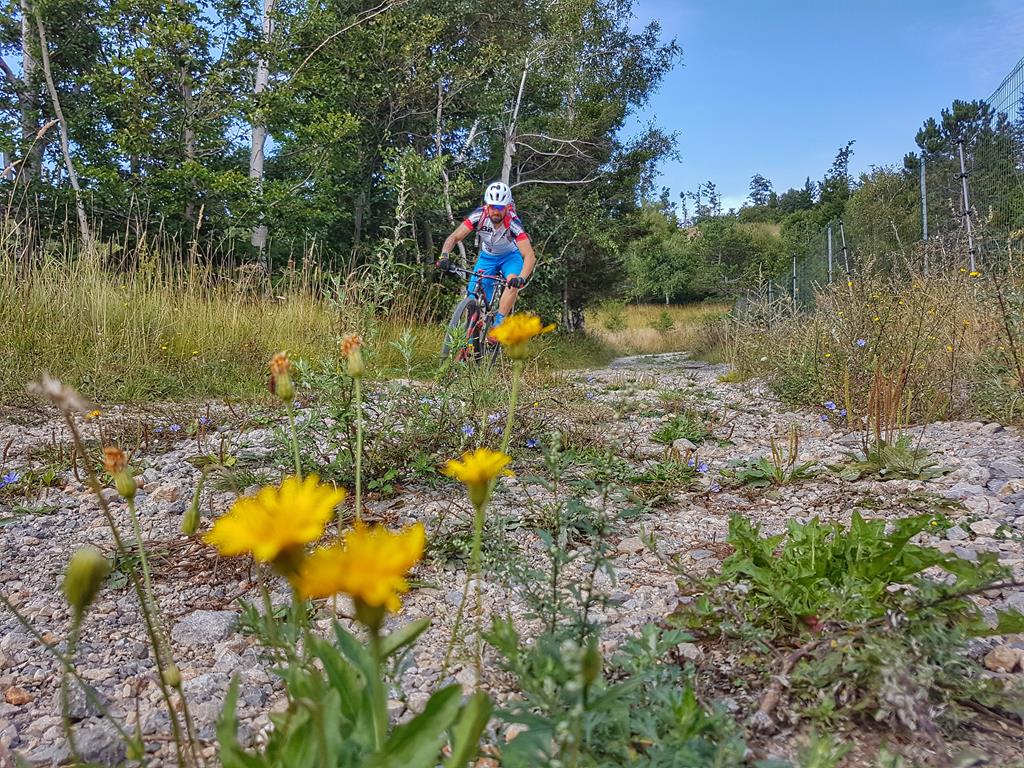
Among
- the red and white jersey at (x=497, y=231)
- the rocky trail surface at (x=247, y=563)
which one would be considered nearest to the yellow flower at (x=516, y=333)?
the rocky trail surface at (x=247, y=563)

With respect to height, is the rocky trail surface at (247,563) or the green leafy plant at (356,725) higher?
the green leafy plant at (356,725)

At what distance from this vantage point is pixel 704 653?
1.09 metres

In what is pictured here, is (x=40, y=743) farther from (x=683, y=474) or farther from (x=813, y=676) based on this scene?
(x=683, y=474)

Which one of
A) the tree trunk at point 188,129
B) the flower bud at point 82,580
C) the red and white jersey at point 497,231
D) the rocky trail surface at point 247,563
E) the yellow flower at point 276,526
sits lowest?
the rocky trail surface at point 247,563

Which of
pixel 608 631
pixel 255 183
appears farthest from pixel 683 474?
pixel 255 183

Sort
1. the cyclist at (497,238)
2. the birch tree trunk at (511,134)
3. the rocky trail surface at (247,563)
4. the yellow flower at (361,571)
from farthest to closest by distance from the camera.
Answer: the birch tree trunk at (511,134), the cyclist at (497,238), the rocky trail surface at (247,563), the yellow flower at (361,571)

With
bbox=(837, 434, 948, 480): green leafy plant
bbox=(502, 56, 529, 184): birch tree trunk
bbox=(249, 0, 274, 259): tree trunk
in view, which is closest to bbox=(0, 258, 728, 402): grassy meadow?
bbox=(837, 434, 948, 480): green leafy plant

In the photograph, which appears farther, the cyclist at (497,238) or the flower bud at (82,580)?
the cyclist at (497,238)

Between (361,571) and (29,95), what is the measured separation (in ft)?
40.9

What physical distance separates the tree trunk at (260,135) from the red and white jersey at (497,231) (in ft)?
17.3

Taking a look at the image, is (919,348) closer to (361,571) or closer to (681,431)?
(681,431)

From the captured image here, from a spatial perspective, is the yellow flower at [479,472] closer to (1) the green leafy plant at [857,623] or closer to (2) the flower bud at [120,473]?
(2) the flower bud at [120,473]

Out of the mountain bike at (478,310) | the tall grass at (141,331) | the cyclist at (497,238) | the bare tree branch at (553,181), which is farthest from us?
the bare tree branch at (553,181)

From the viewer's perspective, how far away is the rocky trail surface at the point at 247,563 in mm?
1043
